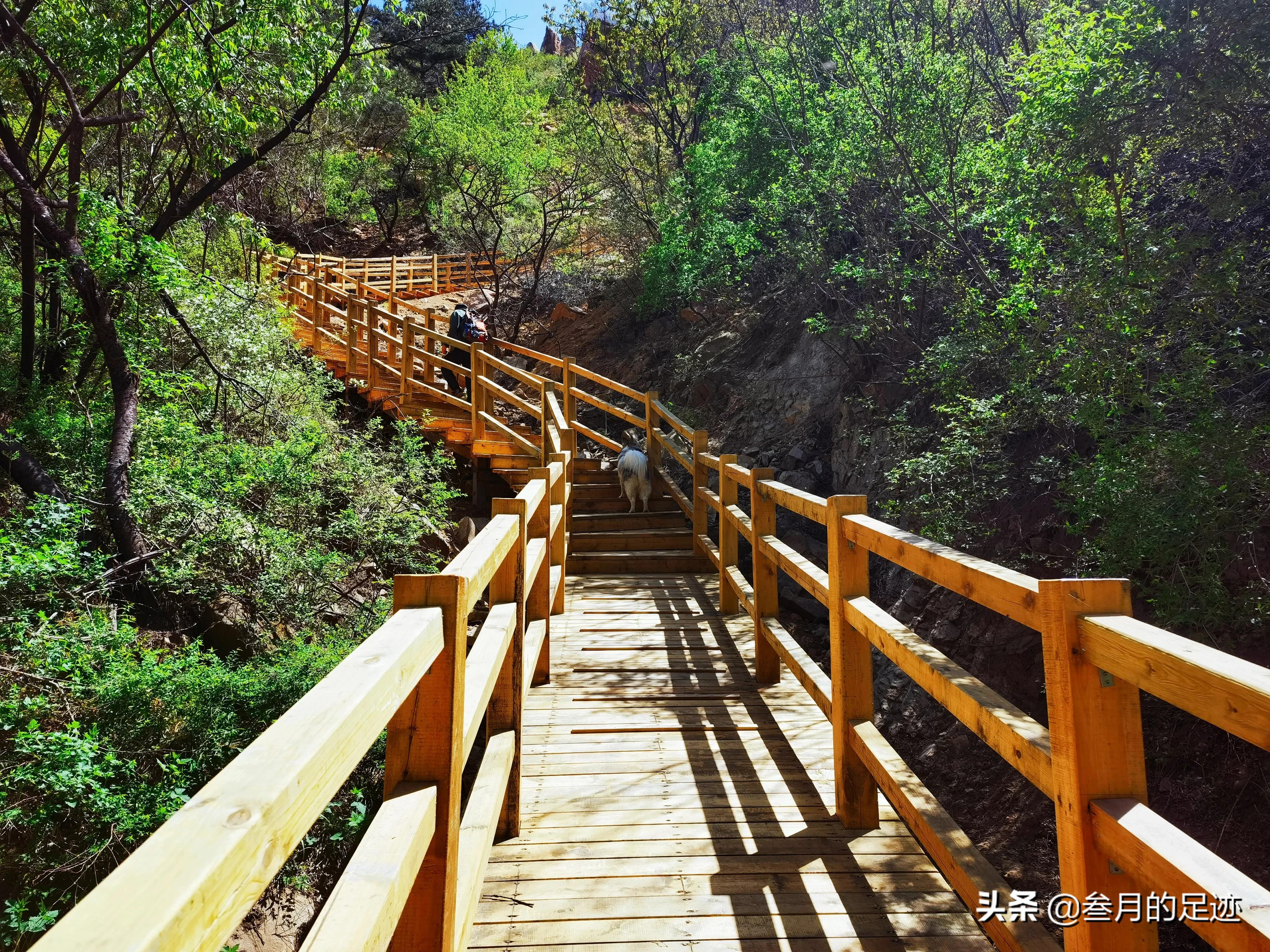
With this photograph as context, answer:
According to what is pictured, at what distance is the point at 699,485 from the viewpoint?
289 inches

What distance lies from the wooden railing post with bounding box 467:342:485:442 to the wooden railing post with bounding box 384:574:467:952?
872 cm

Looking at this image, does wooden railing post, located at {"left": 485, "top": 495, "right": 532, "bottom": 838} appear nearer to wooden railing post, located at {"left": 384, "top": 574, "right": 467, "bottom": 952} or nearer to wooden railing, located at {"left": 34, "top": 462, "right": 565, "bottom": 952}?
wooden railing, located at {"left": 34, "top": 462, "right": 565, "bottom": 952}

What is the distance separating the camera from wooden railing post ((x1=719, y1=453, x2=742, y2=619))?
5.82 metres

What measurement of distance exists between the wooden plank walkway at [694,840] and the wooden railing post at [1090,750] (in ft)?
2.87

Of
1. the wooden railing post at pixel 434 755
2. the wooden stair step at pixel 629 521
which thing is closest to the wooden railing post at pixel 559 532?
the wooden stair step at pixel 629 521

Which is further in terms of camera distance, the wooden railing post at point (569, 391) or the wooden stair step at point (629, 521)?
the wooden railing post at point (569, 391)

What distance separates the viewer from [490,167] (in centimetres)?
2200

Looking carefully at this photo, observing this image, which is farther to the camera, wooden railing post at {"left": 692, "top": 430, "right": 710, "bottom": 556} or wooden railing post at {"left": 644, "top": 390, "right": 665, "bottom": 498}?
wooden railing post at {"left": 644, "top": 390, "right": 665, "bottom": 498}

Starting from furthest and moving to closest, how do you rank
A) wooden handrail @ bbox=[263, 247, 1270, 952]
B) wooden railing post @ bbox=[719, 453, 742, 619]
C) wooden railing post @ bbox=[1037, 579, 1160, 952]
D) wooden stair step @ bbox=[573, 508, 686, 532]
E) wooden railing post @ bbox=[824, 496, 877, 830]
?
wooden stair step @ bbox=[573, 508, 686, 532], wooden railing post @ bbox=[719, 453, 742, 619], wooden railing post @ bbox=[824, 496, 877, 830], wooden railing post @ bbox=[1037, 579, 1160, 952], wooden handrail @ bbox=[263, 247, 1270, 952]

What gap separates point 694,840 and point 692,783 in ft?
1.58

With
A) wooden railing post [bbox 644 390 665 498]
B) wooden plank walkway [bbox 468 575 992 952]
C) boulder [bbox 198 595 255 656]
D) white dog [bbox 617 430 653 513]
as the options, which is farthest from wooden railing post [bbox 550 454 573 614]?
wooden railing post [bbox 644 390 665 498]

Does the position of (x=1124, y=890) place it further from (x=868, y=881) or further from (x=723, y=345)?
(x=723, y=345)

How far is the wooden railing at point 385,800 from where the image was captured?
73cm

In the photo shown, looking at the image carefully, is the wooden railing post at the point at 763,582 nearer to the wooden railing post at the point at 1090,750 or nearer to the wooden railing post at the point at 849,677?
the wooden railing post at the point at 849,677
